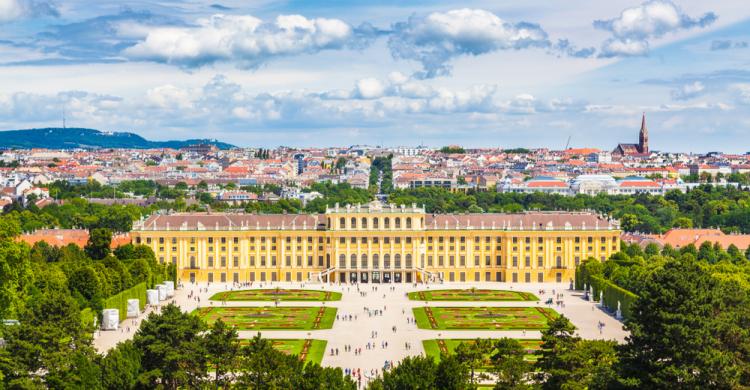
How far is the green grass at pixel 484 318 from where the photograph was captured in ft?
242

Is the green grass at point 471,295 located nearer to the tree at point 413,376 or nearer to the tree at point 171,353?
the tree at point 171,353

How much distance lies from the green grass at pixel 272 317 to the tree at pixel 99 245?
20.3 metres

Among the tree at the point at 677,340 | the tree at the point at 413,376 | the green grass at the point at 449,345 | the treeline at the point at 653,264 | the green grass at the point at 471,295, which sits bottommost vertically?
the green grass at the point at 471,295

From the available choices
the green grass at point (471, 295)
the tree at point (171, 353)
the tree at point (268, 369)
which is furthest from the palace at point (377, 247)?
the tree at point (268, 369)

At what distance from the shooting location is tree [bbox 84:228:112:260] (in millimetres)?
98875

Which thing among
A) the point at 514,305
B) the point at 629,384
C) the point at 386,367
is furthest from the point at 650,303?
the point at 514,305

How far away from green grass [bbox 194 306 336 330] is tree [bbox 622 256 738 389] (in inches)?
1321

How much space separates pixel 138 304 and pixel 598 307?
34.1 meters

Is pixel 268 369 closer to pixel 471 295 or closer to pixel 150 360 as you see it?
pixel 150 360

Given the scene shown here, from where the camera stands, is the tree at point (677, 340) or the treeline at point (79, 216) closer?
the tree at point (677, 340)

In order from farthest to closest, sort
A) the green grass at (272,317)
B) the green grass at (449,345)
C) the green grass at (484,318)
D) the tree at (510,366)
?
the green grass at (272,317) → the green grass at (484,318) → the green grass at (449,345) → the tree at (510,366)

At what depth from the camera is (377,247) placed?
10519 centimetres

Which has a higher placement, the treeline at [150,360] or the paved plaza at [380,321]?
the treeline at [150,360]

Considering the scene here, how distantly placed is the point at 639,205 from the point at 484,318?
86.4m
